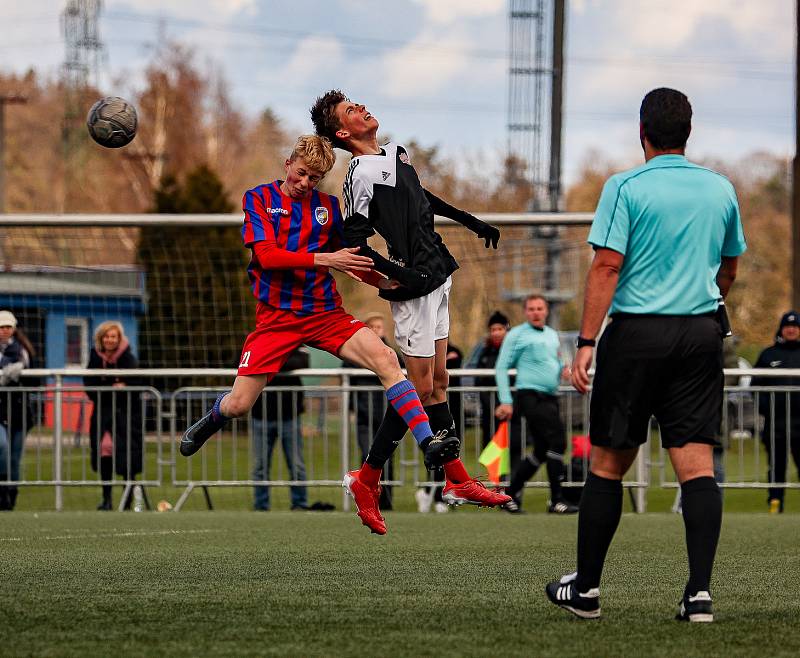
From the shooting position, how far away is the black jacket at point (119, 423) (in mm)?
13797

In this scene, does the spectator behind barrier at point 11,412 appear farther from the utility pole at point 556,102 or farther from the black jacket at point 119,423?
the utility pole at point 556,102

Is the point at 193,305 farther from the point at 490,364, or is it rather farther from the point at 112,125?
the point at 112,125

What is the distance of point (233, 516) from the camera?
38.2 feet

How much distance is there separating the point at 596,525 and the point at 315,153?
287 centimetres

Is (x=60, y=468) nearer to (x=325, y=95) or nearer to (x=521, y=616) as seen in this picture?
(x=325, y=95)

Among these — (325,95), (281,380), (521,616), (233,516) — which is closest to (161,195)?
(281,380)

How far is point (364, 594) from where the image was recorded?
18.8 ft

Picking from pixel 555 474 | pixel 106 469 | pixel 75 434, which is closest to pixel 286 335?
pixel 555 474

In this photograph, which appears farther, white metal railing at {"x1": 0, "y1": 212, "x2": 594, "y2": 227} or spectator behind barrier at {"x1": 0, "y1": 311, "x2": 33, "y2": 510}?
spectator behind barrier at {"x1": 0, "y1": 311, "x2": 33, "y2": 510}

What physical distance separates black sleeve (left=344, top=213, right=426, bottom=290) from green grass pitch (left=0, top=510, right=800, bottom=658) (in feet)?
4.66

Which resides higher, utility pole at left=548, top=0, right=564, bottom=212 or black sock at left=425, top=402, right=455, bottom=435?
utility pole at left=548, top=0, right=564, bottom=212

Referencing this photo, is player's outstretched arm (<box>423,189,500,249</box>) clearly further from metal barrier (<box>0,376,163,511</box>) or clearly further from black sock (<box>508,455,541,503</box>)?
metal barrier (<box>0,376,163,511</box>)

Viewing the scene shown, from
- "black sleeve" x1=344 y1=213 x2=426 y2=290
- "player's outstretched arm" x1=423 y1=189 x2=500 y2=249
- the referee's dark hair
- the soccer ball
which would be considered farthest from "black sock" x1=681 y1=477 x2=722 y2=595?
the soccer ball

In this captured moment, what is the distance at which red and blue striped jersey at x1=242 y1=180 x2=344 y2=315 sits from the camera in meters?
7.25
